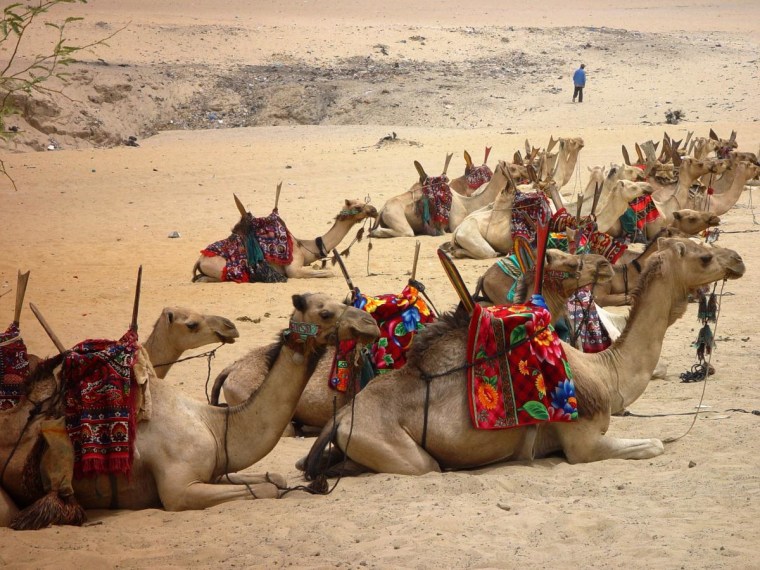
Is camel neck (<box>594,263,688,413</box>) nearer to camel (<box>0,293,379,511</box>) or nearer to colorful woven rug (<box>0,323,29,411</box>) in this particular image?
camel (<box>0,293,379,511</box>)

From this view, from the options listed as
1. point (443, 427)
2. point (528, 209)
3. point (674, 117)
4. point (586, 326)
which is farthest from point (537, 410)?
point (674, 117)

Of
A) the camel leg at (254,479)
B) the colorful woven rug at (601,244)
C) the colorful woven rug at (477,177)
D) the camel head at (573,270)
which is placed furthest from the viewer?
the colorful woven rug at (477,177)

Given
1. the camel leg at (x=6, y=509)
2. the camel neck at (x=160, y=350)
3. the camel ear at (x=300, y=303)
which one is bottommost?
the camel leg at (x=6, y=509)

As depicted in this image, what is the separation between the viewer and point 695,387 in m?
8.73

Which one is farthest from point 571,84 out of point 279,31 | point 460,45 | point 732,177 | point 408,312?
point 408,312

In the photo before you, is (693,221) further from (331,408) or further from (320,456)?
(320,456)

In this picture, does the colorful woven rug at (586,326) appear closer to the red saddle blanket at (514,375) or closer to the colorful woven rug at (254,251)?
the red saddle blanket at (514,375)

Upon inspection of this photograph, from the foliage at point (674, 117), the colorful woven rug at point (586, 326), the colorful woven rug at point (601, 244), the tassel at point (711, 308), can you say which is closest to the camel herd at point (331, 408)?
the tassel at point (711, 308)

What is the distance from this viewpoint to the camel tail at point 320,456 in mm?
Answer: 6570

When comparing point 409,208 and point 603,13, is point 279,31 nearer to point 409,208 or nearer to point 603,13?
point 603,13

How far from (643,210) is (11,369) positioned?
9954mm

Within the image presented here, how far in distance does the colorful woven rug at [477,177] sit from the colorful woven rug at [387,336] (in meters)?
12.4

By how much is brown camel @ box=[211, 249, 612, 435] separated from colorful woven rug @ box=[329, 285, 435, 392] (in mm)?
150

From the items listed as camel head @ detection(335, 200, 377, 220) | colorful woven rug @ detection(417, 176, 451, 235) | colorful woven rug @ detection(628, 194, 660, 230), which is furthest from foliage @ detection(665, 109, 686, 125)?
camel head @ detection(335, 200, 377, 220)
